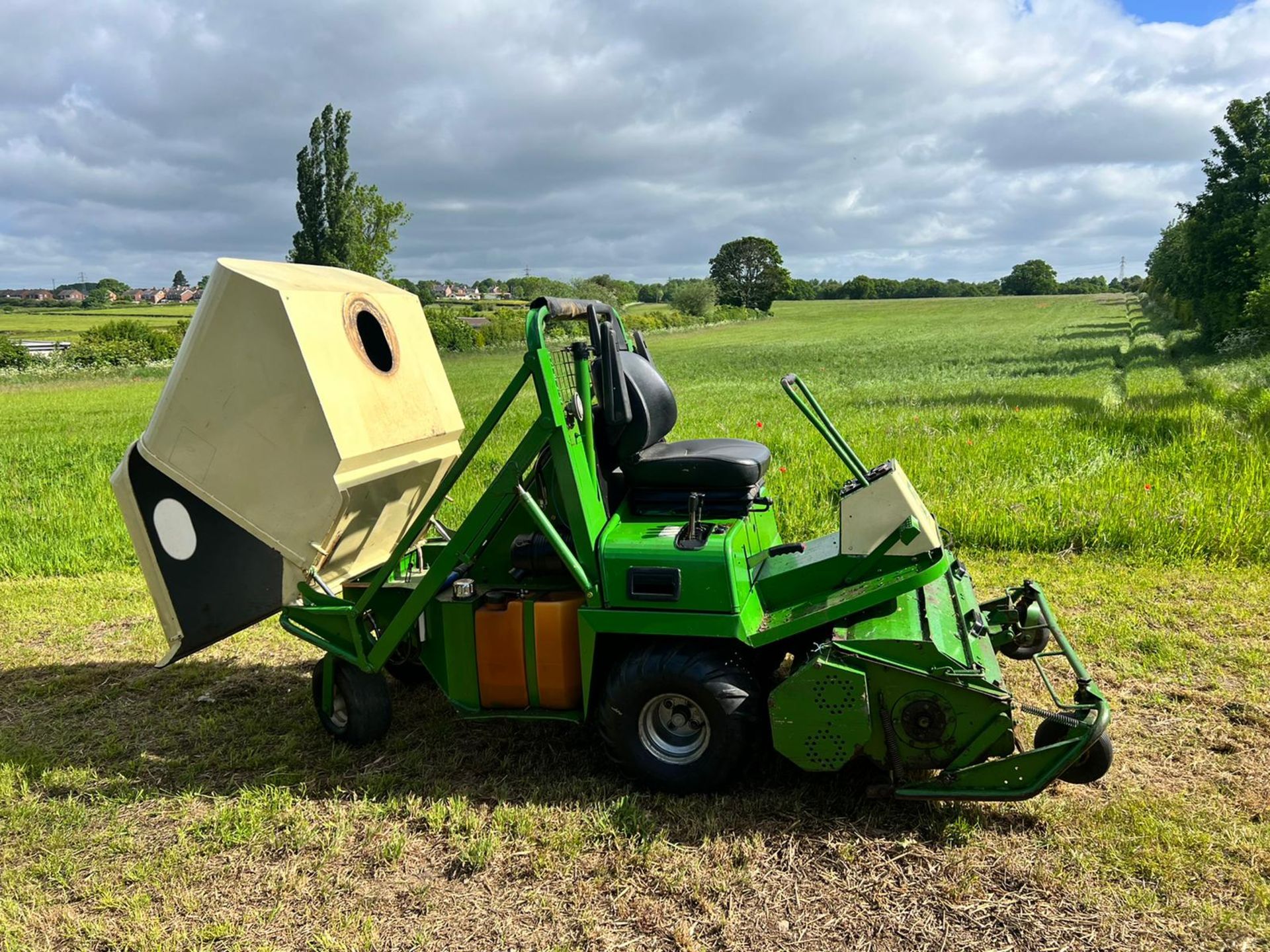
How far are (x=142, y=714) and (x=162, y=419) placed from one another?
1.97 m

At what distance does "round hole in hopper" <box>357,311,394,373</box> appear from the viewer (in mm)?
4574

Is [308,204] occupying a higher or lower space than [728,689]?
higher

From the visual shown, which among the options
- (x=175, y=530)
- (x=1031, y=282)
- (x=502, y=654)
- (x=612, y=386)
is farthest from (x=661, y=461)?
(x=1031, y=282)

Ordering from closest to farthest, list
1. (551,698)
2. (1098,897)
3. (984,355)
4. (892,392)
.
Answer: (1098,897), (551,698), (892,392), (984,355)

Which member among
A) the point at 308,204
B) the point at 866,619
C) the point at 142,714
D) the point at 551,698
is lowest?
the point at 142,714

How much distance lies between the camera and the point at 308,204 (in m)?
40.6

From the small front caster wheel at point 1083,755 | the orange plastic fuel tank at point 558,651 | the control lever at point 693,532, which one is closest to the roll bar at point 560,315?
the control lever at point 693,532

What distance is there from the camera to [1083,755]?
3.51m

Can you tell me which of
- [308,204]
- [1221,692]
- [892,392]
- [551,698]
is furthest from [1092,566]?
[308,204]

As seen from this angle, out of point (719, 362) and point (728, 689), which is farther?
point (719, 362)

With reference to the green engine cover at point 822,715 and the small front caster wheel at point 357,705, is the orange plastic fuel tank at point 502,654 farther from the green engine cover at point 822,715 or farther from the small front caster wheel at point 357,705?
the green engine cover at point 822,715

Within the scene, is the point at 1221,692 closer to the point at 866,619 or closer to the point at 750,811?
the point at 866,619

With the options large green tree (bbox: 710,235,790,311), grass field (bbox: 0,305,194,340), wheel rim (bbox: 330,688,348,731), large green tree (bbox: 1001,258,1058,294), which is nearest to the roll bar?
wheel rim (bbox: 330,688,348,731)

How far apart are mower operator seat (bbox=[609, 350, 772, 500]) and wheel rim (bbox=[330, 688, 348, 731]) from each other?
1.96 meters
